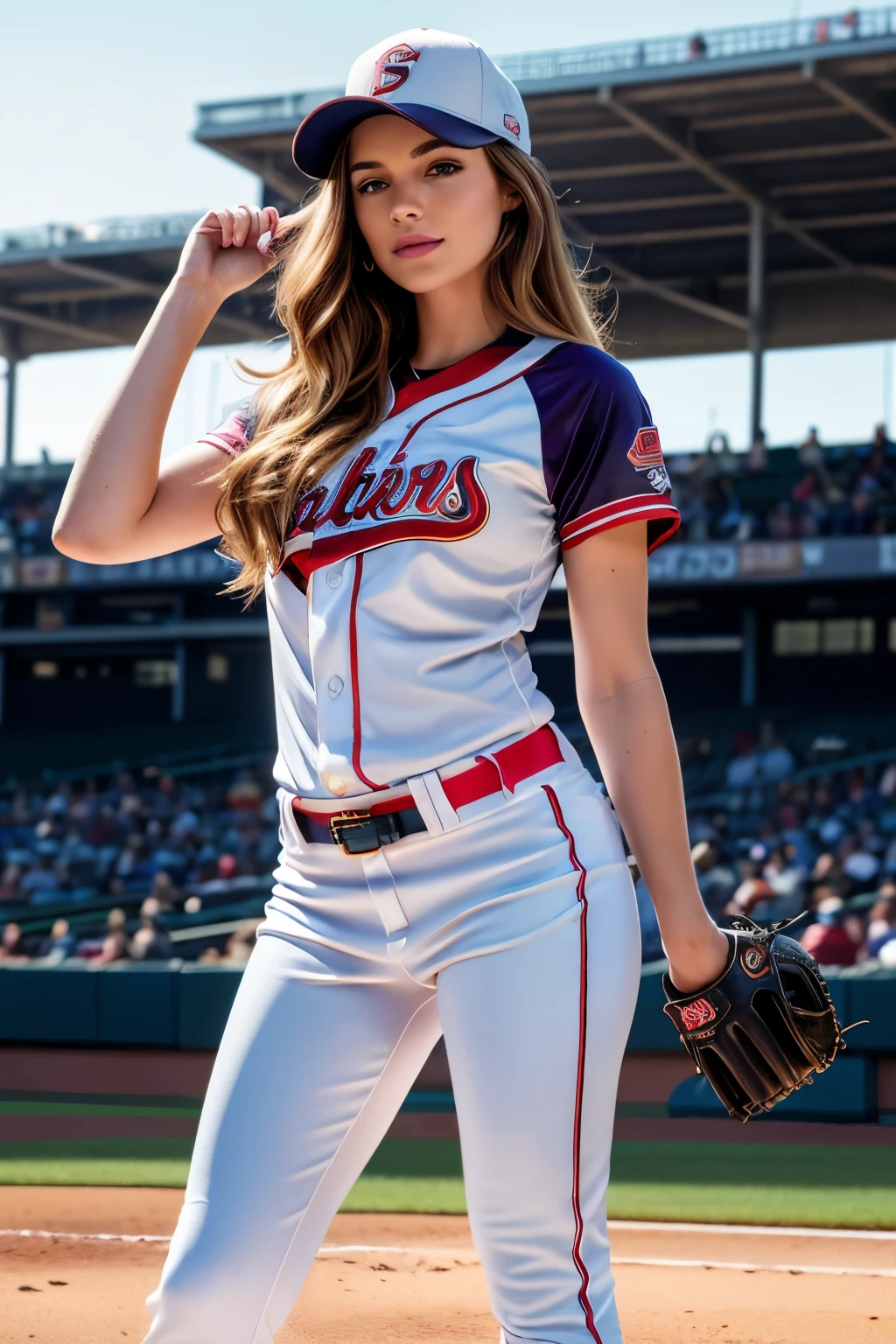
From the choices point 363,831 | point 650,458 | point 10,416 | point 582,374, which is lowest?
point 363,831

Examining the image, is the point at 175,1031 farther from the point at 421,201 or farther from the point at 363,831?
the point at 421,201

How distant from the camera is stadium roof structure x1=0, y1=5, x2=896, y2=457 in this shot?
18.3 metres

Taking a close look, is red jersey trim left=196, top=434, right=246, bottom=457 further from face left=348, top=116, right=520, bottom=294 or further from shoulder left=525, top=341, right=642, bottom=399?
shoulder left=525, top=341, right=642, bottom=399

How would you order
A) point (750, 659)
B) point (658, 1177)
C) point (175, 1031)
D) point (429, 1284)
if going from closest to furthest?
point (429, 1284), point (658, 1177), point (175, 1031), point (750, 659)

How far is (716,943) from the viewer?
1842 mm

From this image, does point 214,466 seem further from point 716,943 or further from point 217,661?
point 217,661

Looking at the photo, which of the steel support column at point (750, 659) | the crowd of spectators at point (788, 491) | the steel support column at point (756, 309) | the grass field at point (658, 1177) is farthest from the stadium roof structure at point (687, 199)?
the grass field at point (658, 1177)

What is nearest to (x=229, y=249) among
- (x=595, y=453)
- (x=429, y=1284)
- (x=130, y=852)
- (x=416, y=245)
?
(x=416, y=245)

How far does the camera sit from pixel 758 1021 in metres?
1.85

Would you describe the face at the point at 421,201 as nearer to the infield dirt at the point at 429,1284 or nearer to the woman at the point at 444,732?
the woman at the point at 444,732

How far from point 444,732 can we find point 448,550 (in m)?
0.21

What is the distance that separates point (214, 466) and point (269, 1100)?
2.67ft

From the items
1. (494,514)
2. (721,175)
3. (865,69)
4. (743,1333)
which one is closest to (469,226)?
(494,514)

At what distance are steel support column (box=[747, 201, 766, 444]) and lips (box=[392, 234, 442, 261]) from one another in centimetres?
1962
